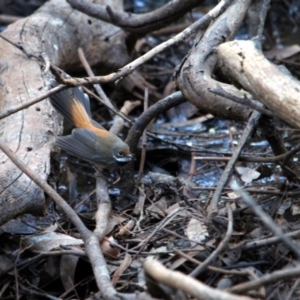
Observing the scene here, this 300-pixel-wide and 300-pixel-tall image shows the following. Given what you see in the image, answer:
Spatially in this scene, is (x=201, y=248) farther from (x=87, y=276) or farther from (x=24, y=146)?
(x=24, y=146)

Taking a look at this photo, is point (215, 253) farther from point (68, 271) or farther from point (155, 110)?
point (155, 110)

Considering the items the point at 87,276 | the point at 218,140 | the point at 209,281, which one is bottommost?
the point at 218,140

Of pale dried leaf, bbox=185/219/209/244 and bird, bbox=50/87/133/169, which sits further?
bird, bbox=50/87/133/169

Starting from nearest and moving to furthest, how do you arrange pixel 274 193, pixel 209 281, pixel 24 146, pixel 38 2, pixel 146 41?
pixel 209 281
pixel 274 193
pixel 24 146
pixel 146 41
pixel 38 2

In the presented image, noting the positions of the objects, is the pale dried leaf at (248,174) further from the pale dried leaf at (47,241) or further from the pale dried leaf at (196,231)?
the pale dried leaf at (47,241)

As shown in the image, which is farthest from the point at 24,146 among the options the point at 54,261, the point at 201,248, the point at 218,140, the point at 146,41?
the point at 146,41

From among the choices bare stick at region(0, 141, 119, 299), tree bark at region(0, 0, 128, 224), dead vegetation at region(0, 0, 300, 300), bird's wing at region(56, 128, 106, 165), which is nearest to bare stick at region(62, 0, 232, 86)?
dead vegetation at region(0, 0, 300, 300)

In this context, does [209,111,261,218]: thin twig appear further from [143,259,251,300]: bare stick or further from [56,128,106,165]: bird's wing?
[56,128,106,165]: bird's wing

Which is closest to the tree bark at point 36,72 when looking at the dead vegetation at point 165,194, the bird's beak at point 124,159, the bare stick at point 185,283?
the dead vegetation at point 165,194
